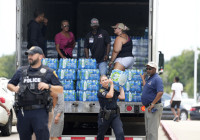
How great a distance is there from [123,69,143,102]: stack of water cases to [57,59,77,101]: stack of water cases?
3.54 ft

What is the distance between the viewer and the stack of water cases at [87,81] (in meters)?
10.9

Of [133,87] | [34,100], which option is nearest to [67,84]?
[133,87]

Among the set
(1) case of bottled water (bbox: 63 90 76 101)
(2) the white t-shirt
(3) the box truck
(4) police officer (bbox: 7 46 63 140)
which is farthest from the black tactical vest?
(2) the white t-shirt

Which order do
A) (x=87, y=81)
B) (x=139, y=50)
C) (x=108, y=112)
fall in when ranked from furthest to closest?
(x=139, y=50), (x=87, y=81), (x=108, y=112)

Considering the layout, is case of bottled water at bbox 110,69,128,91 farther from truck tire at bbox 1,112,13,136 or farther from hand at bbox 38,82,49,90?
truck tire at bbox 1,112,13,136

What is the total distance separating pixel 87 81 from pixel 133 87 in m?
0.96

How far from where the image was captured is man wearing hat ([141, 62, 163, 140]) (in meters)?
10.6

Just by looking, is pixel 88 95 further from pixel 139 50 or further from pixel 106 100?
pixel 139 50

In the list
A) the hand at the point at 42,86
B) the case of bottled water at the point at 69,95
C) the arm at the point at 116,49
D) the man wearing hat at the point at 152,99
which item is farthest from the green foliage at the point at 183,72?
the hand at the point at 42,86

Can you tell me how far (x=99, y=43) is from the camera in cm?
1203

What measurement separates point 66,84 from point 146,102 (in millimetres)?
1677

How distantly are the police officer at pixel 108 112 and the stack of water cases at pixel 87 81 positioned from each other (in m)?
0.88

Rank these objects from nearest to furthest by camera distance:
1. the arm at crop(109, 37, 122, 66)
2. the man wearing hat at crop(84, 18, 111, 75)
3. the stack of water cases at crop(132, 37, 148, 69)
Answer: the arm at crop(109, 37, 122, 66)
the man wearing hat at crop(84, 18, 111, 75)
the stack of water cases at crop(132, 37, 148, 69)

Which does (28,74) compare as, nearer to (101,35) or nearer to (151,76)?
(151,76)
